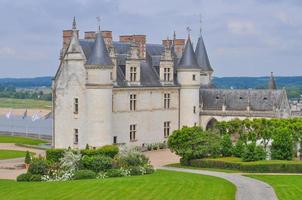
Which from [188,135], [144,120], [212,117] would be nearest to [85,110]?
[144,120]

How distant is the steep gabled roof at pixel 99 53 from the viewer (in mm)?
52594

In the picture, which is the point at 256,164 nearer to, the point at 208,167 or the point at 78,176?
the point at 208,167

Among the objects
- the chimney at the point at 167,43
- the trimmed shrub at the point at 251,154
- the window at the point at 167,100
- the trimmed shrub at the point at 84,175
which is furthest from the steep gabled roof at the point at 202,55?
the trimmed shrub at the point at 84,175

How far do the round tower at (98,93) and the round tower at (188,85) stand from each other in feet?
34.0

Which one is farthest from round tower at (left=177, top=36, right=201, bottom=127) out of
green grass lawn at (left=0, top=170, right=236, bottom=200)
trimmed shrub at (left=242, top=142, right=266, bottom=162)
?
green grass lawn at (left=0, top=170, right=236, bottom=200)

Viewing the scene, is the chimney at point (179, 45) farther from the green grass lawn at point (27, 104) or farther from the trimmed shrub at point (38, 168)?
the green grass lawn at point (27, 104)

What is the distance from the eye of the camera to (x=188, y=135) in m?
46.2

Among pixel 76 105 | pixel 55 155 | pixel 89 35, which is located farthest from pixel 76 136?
pixel 55 155

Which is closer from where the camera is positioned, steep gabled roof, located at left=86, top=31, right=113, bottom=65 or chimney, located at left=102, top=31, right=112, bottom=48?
steep gabled roof, located at left=86, top=31, right=113, bottom=65

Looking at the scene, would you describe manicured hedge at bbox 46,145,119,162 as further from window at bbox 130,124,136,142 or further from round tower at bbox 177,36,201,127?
round tower at bbox 177,36,201,127

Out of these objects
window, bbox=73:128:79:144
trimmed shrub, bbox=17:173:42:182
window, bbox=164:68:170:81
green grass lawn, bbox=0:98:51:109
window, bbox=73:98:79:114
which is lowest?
trimmed shrub, bbox=17:173:42:182

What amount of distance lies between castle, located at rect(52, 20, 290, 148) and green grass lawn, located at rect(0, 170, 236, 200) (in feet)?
65.3

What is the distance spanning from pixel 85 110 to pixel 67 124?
103 inches

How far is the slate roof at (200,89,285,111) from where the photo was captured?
2392 inches
